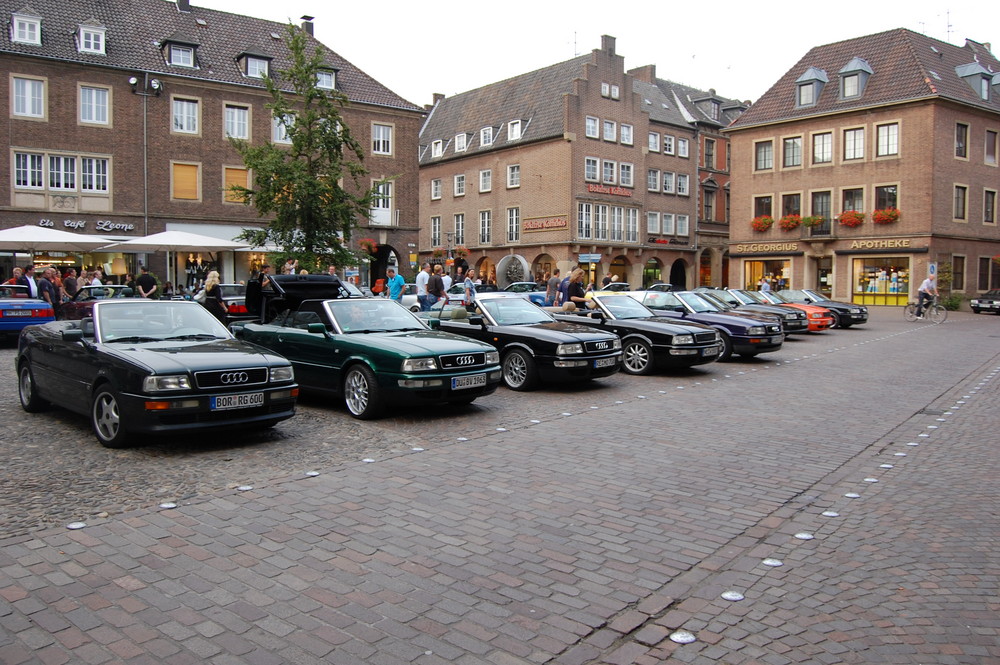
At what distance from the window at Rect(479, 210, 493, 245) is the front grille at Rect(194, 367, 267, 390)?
46709 mm

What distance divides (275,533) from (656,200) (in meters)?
53.4

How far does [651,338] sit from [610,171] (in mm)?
39378

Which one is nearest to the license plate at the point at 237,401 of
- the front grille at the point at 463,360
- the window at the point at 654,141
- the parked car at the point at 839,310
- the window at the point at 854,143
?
the front grille at the point at 463,360

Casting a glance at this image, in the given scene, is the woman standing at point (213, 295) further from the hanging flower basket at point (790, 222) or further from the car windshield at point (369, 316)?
the hanging flower basket at point (790, 222)

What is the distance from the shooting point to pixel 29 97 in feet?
105

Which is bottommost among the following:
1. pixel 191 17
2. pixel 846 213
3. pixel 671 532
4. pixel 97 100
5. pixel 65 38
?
pixel 671 532

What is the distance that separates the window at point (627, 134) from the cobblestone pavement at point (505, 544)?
149ft

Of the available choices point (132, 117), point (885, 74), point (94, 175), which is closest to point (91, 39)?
point (132, 117)

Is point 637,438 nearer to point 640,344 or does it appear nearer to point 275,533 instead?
point 275,533

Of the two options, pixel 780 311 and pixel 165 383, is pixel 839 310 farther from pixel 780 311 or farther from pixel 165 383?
pixel 165 383

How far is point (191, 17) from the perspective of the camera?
38.0 metres

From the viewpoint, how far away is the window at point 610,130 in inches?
2019

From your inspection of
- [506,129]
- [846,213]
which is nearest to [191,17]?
[506,129]

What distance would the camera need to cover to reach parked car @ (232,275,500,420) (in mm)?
9438
